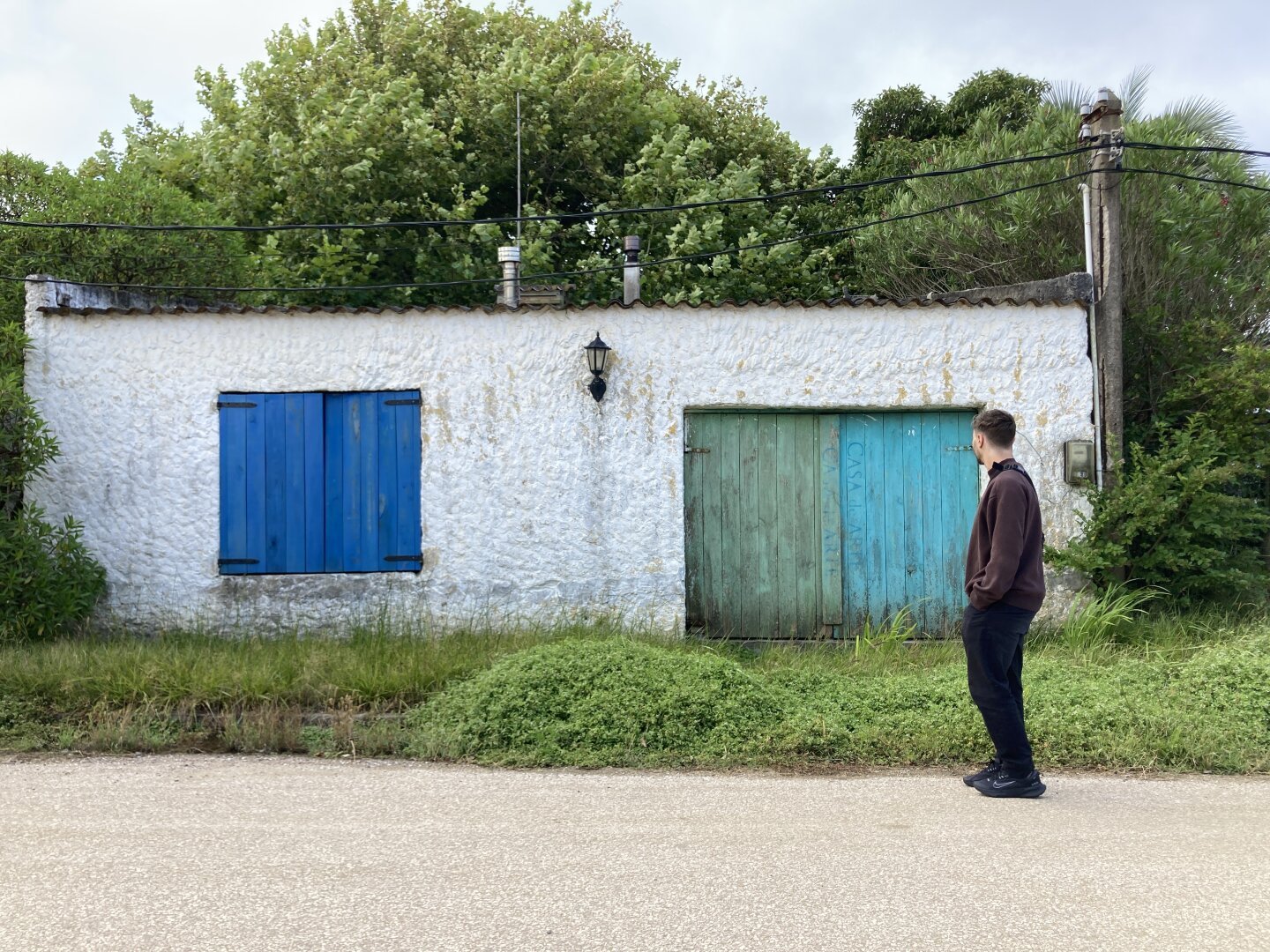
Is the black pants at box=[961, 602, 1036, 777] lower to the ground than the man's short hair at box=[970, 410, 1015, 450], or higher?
lower

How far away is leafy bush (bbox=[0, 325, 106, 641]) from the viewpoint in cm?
782

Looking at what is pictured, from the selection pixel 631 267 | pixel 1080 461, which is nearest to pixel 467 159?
pixel 631 267

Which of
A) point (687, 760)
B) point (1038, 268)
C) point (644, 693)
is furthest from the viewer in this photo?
point (1038, 268)

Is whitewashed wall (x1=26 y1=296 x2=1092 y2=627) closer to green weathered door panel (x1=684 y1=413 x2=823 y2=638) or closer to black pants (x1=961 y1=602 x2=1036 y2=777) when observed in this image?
green weathered door panel (x1=684 y1=413 x2=823 y2=638)

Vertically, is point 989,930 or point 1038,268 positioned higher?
point 1038,268

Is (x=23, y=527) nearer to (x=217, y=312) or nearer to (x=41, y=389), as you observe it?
(x=41, y=389)

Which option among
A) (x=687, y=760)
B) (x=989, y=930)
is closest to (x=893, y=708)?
(x=687, y=760)

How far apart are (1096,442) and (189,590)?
288 inches

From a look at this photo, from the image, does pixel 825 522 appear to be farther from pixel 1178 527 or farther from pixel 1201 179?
pixel 1201 179

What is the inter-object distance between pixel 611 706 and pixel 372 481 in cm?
356

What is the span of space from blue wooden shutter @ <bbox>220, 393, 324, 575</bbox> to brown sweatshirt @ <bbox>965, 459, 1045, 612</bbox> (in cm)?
553

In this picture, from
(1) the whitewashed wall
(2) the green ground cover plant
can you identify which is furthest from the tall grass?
(1) the whitewashed wall

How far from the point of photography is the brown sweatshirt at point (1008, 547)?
4891mm

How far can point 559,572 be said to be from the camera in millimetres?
8797
